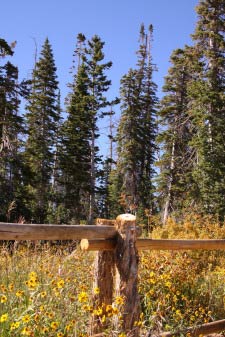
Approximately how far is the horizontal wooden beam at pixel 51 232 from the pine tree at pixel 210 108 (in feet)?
53.7

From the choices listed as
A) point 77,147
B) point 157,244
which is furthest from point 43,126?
point 157,244

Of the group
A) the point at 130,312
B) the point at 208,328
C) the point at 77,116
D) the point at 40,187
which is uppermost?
the point at 77,116

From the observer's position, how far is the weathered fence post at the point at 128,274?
3.84 meters

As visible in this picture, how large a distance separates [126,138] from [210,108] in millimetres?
13813

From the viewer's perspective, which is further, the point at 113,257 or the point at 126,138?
the point at 126,138

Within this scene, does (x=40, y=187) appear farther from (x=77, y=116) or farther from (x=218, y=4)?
(x=218, y=4)

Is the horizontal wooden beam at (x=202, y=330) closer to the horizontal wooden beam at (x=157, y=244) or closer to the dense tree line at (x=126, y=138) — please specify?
the horizontal wooden beam at (x=157, y=244)

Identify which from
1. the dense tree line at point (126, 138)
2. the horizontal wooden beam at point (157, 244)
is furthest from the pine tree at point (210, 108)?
the horizontal wooden beam at point (157, 244)

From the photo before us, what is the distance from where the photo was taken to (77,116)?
3300 centimetres

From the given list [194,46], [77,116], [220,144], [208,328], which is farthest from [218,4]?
[208,328]

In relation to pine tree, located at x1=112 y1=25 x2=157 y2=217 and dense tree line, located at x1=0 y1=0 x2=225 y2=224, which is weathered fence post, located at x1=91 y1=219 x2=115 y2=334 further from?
pine tree, located at x1=112 y1=25 x2=157 y2=217

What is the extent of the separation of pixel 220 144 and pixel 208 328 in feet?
55.8

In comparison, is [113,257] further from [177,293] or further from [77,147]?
[77,147]

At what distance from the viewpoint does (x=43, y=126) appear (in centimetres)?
3241
